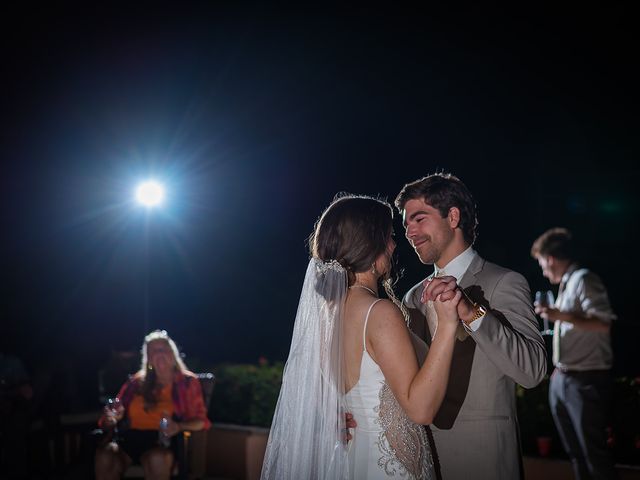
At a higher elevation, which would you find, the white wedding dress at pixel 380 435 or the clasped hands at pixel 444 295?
the clasped hands at pixel 444 295

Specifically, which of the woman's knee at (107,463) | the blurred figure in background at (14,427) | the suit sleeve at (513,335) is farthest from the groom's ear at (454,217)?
the blurred figure in background at (14,427)

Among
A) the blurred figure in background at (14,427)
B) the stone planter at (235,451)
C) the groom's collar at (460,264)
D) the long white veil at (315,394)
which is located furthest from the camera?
the blurred figure in background at (14,427)

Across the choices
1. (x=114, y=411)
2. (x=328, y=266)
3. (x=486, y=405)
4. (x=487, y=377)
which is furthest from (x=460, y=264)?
(x=114, y=411)

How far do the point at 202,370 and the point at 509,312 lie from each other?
5.41 meters

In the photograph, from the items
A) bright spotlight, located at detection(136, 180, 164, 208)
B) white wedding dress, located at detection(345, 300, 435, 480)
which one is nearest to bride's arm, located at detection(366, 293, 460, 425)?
white wedding dress, located at detection(345, 300, 435, 480)

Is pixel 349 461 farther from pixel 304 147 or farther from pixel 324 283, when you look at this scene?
pixel 304 147

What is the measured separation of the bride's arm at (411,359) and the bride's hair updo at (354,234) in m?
0.26

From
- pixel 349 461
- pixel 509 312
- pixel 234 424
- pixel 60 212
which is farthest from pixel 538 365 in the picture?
pixel 60 212

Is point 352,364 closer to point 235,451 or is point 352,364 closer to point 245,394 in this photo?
point 235,451

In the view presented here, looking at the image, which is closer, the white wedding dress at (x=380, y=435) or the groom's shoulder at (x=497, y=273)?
the white wedding dress at (x=380, y=435)

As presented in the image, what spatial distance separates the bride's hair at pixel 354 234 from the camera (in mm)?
2621

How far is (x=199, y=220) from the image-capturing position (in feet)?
42.5

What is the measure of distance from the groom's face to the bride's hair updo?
0.47 metres

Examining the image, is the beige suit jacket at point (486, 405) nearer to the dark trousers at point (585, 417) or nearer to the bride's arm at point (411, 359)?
the bride's arm at point (411, 359)
